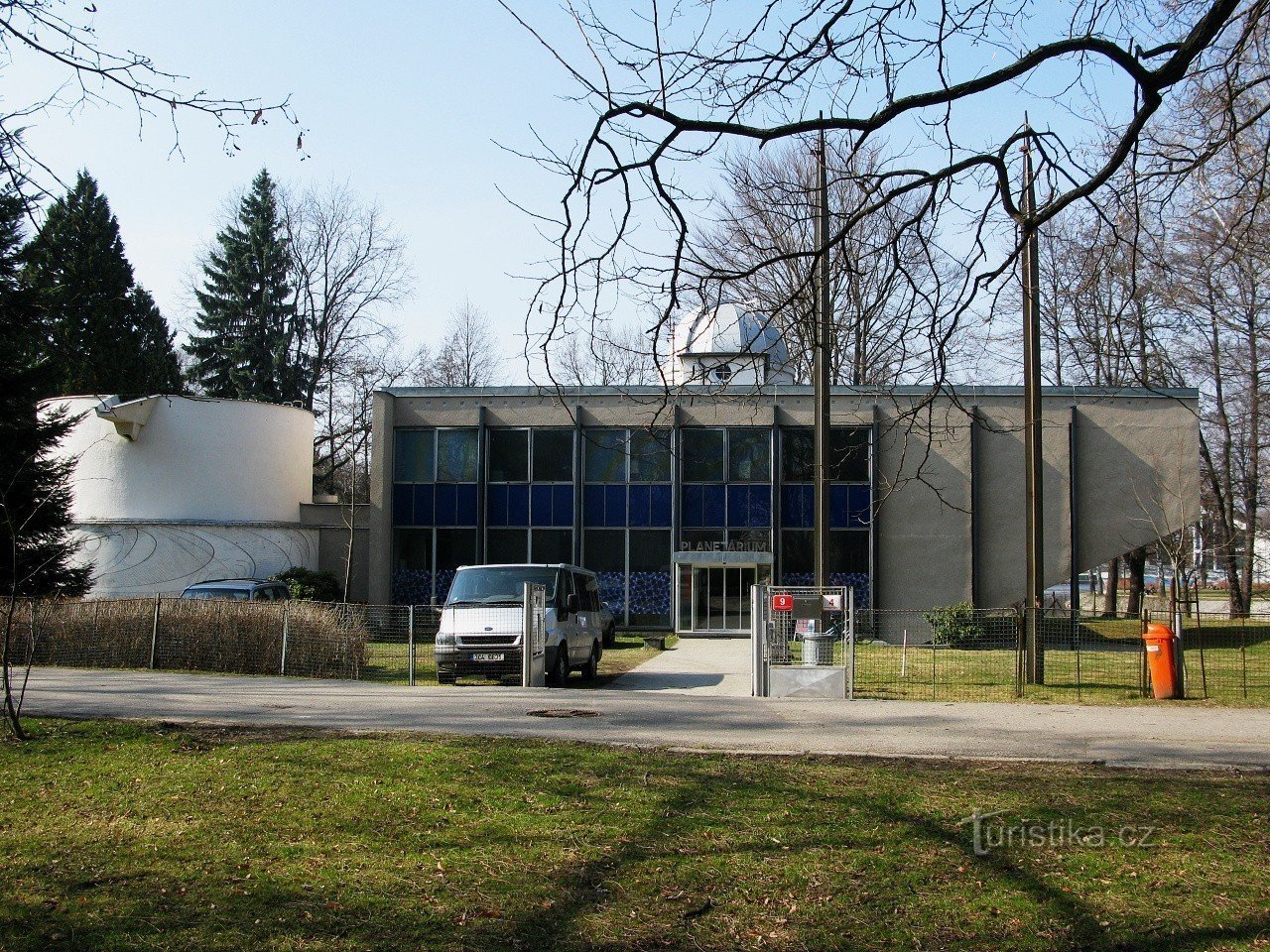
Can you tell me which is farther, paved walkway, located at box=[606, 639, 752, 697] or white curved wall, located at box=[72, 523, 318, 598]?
white curved wall, located at box=[72, 523, 318, 598]

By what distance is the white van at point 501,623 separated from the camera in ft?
58.9

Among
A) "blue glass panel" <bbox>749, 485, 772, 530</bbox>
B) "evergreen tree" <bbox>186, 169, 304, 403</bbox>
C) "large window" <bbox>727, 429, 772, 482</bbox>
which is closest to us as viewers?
"blue glass panel" <bbox>749, 485, 772, 530</bbox>

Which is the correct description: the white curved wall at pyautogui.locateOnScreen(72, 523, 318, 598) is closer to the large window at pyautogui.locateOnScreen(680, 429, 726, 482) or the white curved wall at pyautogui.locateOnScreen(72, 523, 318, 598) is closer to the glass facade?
the glass facade

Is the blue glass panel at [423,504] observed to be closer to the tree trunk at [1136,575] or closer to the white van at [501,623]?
the white van at [501,623]

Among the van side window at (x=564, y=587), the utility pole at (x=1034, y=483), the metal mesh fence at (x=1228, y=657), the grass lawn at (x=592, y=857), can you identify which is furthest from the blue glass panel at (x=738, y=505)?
the grass lawn at (x=592, y=857)

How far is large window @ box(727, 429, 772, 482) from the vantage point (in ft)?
114

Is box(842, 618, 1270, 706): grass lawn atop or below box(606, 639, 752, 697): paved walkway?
atop

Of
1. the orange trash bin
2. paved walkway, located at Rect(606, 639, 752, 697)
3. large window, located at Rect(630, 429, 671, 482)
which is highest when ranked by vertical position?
large window, located at Rect(630, 429, 671, 482)

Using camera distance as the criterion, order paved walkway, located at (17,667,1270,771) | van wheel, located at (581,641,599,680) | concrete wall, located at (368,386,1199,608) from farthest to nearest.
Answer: concrete wall, located at (368,386,1199,608) < van wheel, located at (581,641,599,680) < paved walkway, located at (17,667,1270,771)

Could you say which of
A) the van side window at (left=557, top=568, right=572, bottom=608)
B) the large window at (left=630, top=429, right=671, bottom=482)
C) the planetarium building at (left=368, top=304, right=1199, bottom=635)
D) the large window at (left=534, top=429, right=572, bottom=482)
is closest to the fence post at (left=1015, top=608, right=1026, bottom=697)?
the van side window at (left=557, top=568, right=572, bottom=608)

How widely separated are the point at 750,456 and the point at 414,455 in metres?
10.6

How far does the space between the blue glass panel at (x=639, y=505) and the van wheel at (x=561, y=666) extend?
52.8ft

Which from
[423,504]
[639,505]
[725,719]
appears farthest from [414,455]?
[725,719]

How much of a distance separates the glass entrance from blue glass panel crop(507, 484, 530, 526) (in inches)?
216
